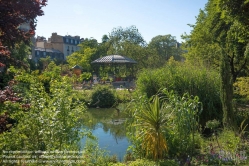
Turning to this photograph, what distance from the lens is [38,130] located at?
3584 mm

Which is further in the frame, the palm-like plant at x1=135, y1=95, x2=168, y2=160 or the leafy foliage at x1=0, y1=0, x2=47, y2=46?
the palm-like plant at x1=135, y1=95, x2=168, y2=160

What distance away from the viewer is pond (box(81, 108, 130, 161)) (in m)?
6.89

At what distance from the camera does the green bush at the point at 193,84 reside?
26.0 feet

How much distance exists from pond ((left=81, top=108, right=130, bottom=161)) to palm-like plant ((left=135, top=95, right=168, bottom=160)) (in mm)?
1117

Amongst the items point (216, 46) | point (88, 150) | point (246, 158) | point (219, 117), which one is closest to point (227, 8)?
point (219, 117)

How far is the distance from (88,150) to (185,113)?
2032 millimetres

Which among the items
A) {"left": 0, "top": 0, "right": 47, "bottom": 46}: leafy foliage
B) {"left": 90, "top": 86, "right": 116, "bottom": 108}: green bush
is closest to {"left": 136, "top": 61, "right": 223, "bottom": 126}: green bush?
{"left": 0, "top": 0, "right": 47, "bottom": 46}: leafy foliage

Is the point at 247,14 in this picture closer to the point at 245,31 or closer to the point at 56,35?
the point at 245,31

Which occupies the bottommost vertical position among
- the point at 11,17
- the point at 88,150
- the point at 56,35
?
the point at 88,150

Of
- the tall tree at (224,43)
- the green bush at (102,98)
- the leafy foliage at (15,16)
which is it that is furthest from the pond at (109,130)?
the tall tree at (224,43)

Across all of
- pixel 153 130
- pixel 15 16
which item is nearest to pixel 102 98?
pixel 153 130

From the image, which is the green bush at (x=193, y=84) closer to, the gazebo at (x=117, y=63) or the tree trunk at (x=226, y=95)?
the tree trunk at (x=226, y=95)

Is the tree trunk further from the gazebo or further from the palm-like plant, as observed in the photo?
the gazebo

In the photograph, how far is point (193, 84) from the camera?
837cm
